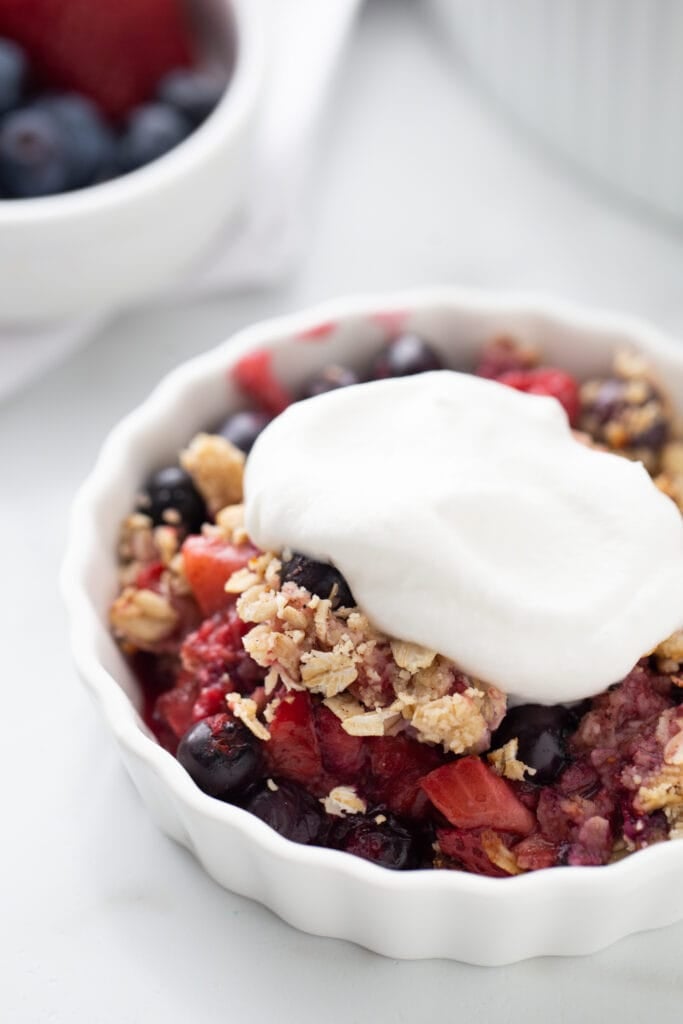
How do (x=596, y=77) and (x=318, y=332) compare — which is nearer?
(x=318, y=332)

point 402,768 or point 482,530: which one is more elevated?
point 482,530

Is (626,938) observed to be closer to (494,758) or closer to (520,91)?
(494,758)

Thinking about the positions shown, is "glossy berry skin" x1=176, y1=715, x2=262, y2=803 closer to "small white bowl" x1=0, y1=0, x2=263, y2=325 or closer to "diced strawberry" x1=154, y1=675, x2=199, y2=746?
"diced strawberry" x1=154, y1=675, x2=199, y2=746

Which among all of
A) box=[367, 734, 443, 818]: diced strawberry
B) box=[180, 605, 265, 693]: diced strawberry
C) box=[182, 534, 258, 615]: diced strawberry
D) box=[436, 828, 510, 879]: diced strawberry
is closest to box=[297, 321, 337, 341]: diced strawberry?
box=[182, 534, 258, 615]: diced strawberry

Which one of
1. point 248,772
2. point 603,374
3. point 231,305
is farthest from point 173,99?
point 248,772

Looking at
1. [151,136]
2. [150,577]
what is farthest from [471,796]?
[151,136]

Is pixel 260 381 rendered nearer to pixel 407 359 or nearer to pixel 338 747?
pixel 407 359
